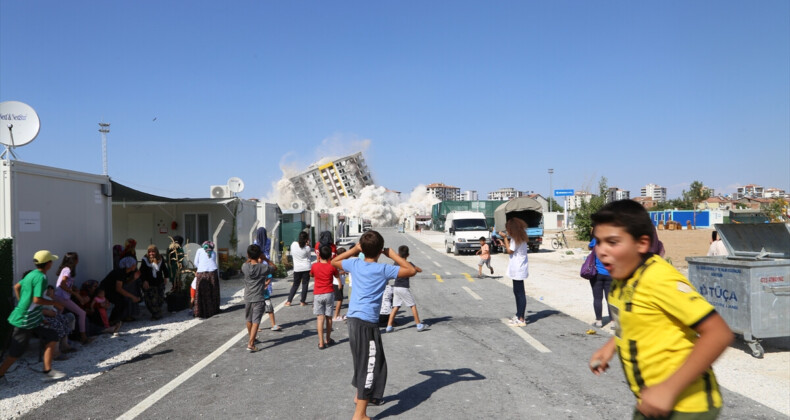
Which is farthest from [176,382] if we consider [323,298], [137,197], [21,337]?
[137,197]

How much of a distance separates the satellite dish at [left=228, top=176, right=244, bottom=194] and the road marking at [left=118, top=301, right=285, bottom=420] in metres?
13.8

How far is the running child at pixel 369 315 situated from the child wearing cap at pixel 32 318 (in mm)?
4147

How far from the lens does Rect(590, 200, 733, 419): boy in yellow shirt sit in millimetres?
1939

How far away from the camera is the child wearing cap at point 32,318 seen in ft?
20.4

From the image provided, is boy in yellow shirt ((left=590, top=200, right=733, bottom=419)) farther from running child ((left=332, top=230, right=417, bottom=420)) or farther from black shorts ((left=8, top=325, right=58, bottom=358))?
black shorts ((left=8, top=325, right=58, bottom=358))

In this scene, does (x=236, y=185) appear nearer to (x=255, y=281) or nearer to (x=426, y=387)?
(x=255, y=281)

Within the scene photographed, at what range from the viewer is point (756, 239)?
8.60m

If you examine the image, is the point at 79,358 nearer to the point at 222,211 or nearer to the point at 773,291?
the point at 773,291

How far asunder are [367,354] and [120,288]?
268 inches

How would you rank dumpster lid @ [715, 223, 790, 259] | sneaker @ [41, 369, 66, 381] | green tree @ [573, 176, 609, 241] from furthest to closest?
1. green tree @ [573, 176, 609, 241]
2. dumpster lid @ [715, 223, 790, 259]
3. sneaker @ [41, 369, 66, 381]

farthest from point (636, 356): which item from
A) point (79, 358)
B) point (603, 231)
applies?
point (79, 358)

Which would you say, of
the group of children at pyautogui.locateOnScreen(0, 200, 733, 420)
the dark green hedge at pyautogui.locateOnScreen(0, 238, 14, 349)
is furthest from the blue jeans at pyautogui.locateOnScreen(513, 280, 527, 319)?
the dark green hedge at pyautogui.locateOnScreen(0, 238, 14, 349)

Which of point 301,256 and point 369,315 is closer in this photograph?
point 369,315

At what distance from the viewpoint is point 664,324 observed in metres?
2.10
